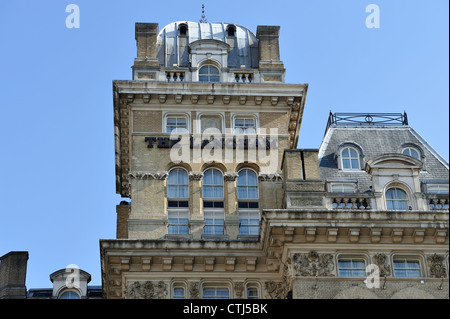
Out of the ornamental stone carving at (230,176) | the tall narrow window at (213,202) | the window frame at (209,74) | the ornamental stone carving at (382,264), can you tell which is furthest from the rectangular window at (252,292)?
the window frame at (209,74)

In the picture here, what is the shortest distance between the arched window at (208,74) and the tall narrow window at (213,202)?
468 centimetres

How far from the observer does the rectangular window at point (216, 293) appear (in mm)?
39156

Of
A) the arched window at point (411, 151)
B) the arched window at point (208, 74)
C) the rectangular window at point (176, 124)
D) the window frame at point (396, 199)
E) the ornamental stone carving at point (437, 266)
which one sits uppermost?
the arched window at point (208, 74)

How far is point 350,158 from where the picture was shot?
42.0 metres

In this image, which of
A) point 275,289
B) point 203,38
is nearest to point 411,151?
point 275,289

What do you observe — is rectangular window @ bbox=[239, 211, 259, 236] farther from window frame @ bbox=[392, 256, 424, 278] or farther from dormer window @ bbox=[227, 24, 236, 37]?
dormer window @ bbox=[227, 24, 236, 37]

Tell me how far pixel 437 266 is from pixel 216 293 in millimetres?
8315

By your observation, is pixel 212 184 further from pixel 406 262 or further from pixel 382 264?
pixel 406 262

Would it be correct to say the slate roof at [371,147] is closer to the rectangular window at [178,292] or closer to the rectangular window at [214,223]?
the rectangular window at [214,223]

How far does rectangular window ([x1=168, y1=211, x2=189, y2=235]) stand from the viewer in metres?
40.6

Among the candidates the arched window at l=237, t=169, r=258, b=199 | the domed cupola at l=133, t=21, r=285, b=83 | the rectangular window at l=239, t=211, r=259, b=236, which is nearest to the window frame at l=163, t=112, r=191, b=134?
the domed cupola at l=133, t=21, r=285, b=83

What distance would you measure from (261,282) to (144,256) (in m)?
4.55
